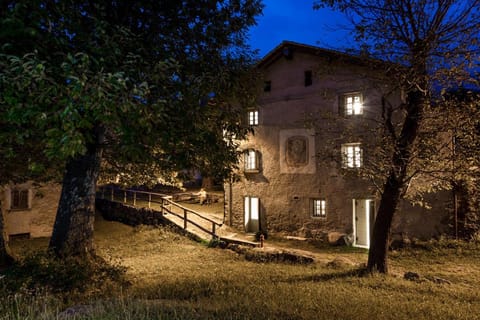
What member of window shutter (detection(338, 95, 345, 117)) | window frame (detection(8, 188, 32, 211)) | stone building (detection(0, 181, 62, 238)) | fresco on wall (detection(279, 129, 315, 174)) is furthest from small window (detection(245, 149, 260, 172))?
window frame (detection(8, 188, 32, 211))

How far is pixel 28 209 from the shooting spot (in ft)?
55.1

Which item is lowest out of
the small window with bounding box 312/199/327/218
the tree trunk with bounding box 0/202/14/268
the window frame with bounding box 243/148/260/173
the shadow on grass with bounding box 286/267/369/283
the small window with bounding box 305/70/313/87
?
the shadow on grass with bounding box 286/267/369/283

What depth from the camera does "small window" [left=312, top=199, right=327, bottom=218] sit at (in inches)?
632

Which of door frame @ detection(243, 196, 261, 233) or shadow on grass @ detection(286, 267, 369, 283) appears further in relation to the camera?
door frame @ detection(243, 196, 261, 233)

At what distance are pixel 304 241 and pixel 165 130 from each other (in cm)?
1157

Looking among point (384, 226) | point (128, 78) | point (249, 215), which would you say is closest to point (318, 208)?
point (249, 215)

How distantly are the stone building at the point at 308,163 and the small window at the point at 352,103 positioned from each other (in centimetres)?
4

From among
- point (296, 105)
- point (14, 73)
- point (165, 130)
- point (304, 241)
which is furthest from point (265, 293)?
point (296, 105)

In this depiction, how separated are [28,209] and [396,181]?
17259 millimetres

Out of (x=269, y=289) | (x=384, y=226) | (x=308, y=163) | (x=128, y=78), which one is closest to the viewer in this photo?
(x=128, y=78)

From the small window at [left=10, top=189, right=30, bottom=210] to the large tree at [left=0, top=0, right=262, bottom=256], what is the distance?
31.5ft

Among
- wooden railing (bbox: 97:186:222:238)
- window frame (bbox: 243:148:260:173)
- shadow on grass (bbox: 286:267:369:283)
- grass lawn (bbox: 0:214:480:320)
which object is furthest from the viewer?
window frame (bbox: 243:148:260:173)

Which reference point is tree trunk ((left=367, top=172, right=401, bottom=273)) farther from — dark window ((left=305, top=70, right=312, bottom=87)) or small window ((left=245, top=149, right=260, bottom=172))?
small window ((left=245, top=149, right=260, bottom=172))

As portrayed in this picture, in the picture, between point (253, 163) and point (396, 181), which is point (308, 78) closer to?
point (253, 163)
